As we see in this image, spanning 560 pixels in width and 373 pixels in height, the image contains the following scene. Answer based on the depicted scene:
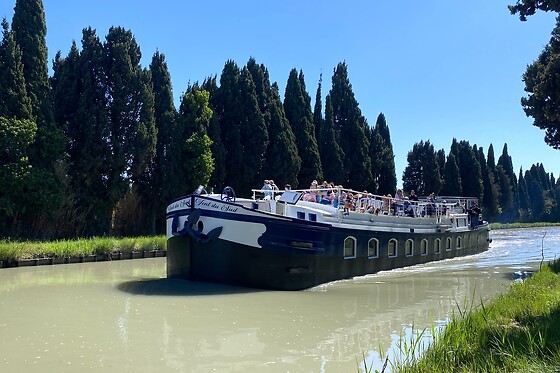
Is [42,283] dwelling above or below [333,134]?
below

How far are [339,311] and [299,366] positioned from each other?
4.43 metres

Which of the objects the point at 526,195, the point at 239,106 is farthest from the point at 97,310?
the point at 526,195

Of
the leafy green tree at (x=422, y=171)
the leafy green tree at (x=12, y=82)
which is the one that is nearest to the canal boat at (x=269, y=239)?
the leafy green tree at (x=12, y=82)

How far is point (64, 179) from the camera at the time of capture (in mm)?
26672

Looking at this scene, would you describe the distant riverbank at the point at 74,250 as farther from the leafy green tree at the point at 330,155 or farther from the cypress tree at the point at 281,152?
the leafy green tree at the point at 330,155

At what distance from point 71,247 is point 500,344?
65.3 feet

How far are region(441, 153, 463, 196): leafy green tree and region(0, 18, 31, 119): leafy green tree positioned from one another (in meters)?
54.7

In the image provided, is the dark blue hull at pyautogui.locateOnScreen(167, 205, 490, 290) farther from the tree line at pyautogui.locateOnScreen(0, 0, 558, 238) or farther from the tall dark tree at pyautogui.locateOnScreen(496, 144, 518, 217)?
the tall dark tree at pyautogui.locateOnScreen(496, 144, 518, 217)

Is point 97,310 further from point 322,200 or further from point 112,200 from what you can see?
point 112,200

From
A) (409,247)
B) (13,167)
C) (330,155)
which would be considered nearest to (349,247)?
(409,247)

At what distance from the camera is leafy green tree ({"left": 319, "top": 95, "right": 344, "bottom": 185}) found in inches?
1843

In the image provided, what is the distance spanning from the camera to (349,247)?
695 inches

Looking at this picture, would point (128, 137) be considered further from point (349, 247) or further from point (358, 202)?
point (349, 247)

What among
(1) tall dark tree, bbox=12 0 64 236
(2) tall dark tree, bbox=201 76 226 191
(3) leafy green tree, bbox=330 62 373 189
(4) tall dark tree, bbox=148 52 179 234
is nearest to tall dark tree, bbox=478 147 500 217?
(3) leafy green tree, bbox=330 62 373 189
